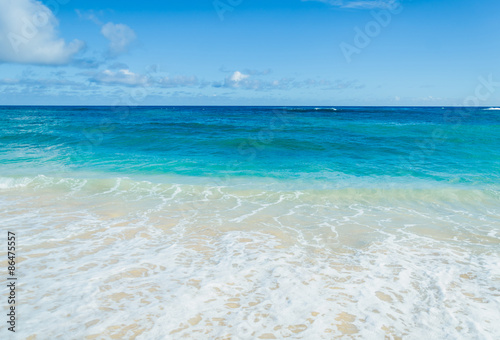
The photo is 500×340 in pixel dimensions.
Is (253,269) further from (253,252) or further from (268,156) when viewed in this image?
(268,156)

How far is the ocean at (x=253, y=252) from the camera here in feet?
12.4

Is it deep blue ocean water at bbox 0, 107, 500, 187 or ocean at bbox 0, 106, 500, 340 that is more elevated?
deep blue ocean water at bbox 0, 107, 500, 187

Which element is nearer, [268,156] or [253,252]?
[253,252]

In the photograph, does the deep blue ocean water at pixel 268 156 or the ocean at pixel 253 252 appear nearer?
the ocean at pixel 253 252

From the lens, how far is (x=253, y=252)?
5.62 metres

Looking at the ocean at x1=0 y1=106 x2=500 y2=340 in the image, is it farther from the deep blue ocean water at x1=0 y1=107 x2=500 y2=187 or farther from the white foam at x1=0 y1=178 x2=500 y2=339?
the deep blue ocean water at x1=0 y1=107 x2=500 y2=187

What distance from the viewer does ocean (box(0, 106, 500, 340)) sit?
3.78m

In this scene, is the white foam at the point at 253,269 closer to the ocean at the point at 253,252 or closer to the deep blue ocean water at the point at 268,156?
the ocean at the point at 253,252

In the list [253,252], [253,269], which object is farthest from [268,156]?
[253,269]

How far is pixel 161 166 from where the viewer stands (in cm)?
1363

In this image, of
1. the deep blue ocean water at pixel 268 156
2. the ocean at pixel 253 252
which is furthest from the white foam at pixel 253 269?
the deep blue ocean water at pixel 268 156

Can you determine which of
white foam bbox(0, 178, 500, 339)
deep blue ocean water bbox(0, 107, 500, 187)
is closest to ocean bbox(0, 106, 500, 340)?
white foam bbox(0, 178, 500, 339)

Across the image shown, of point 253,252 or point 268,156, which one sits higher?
point 268,156

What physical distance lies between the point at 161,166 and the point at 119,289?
9.67m
